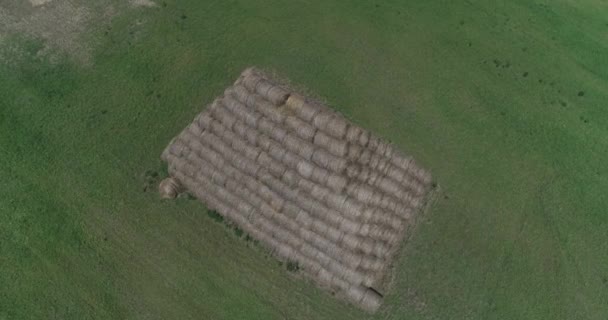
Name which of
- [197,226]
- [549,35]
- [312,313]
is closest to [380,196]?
[312,313]

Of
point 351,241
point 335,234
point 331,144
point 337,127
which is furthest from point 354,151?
point 351,241

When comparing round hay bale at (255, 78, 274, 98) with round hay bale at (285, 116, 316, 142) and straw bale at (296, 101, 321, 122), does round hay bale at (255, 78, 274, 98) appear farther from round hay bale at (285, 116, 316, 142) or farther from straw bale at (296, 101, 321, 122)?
straw bale at (296, 101, 321, 122)

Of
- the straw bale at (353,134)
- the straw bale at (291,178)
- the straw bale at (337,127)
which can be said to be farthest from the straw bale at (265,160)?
the straw bale at (353,134)

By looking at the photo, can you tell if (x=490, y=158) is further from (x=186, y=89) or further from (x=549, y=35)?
(x=186, y=89)

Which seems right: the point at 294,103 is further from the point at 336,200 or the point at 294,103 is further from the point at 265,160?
the point at 336,200

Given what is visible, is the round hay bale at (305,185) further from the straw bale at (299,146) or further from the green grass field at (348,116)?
the green grass field at (348,116)

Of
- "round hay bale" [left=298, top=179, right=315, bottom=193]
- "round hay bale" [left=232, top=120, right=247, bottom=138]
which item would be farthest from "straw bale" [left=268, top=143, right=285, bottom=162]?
"round hay bale" [left=232, top=120, right=247, bottom=138]

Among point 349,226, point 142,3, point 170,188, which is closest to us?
point 349,226
